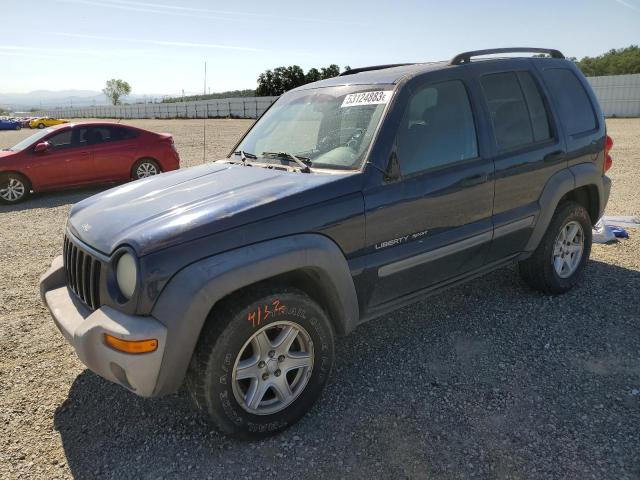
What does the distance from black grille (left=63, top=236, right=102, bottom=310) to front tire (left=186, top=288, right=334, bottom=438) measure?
660 mm

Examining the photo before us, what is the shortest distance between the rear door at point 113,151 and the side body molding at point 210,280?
8693 millimetres

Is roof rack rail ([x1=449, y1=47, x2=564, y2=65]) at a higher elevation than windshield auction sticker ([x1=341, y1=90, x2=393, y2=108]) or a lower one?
higher

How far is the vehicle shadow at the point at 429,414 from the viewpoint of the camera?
259 cm

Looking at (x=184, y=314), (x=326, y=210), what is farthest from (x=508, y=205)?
(x=184, y=314)

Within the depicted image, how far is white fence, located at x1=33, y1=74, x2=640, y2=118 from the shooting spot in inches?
1125

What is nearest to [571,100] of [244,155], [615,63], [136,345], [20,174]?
[244,155]

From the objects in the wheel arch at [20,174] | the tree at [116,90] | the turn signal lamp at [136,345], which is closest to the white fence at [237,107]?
the wheel arch at [20,174]

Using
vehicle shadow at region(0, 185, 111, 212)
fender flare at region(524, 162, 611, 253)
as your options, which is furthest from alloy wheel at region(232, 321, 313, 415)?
vehicle shadow at region(0, 185, 111, 212)

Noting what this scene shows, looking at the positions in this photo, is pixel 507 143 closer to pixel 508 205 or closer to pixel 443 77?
pixel 508 205

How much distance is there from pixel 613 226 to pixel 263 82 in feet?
199

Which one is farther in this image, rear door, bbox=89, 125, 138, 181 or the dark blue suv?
rear door, bbox=89, 125, 138, 181

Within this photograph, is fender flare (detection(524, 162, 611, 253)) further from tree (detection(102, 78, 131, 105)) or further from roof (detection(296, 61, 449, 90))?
tree (detection(102, 78, 131, 105))

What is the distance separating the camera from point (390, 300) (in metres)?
3.24

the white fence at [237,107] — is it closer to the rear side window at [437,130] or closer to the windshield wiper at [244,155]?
the windshield wiper at [244,155]
